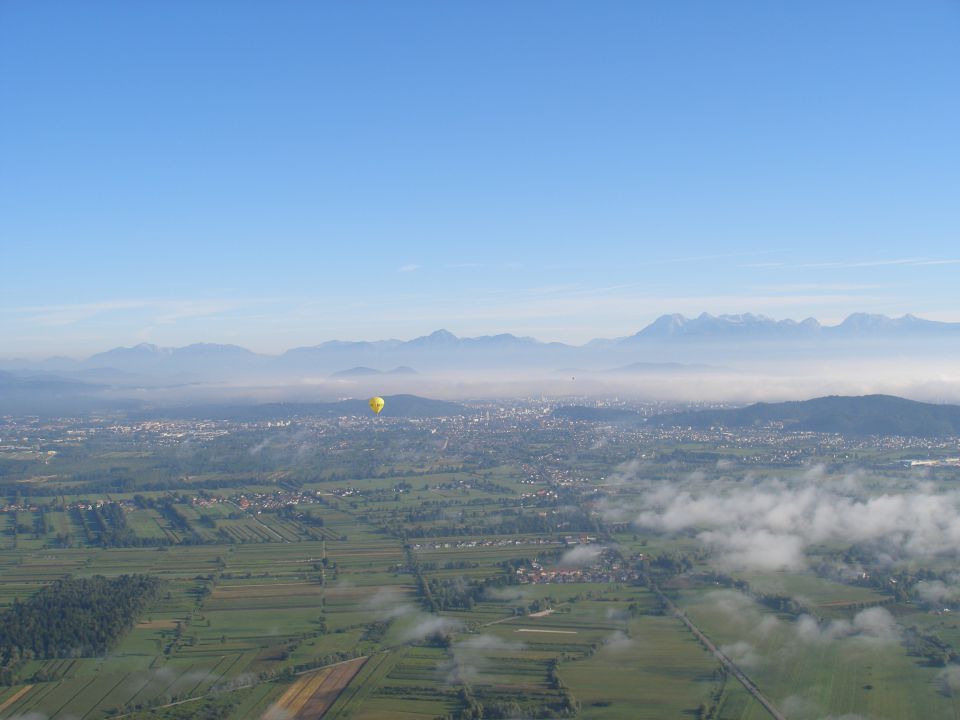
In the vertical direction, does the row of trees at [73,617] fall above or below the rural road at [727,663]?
above

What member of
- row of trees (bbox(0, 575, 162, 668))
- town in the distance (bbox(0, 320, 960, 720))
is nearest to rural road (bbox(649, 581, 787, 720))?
town in the distance (bbox(0, 320, 960, 720))

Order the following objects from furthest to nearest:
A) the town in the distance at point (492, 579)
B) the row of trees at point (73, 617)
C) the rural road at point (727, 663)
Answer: the row of trees at point (73, 617)
the town in the distance at point (492, 579)
the rural road at point (727, 663)

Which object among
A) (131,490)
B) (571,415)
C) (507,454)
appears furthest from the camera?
(571,415)

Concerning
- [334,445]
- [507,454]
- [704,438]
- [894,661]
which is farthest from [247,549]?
[704,438]

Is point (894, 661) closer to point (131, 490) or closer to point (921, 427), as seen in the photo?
point (131, 490)

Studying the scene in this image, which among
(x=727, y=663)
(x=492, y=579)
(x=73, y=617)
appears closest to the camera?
(x=727, y=663)

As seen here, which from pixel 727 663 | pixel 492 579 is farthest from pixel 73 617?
pixel 727 663

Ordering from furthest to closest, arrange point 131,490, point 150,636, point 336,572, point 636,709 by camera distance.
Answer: point 131,490, point 336,572, point 150,636, point 636,709

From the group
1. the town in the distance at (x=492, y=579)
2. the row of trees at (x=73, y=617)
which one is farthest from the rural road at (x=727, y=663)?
the row of trees at (x=73, y=617)

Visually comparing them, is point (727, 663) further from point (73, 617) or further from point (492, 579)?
point (73, 617)

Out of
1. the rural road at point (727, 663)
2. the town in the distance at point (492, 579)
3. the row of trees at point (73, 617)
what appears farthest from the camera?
the row of trees at point (73, 617)

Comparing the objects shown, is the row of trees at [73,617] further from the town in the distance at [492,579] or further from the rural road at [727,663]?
the rural road at [727,663]
